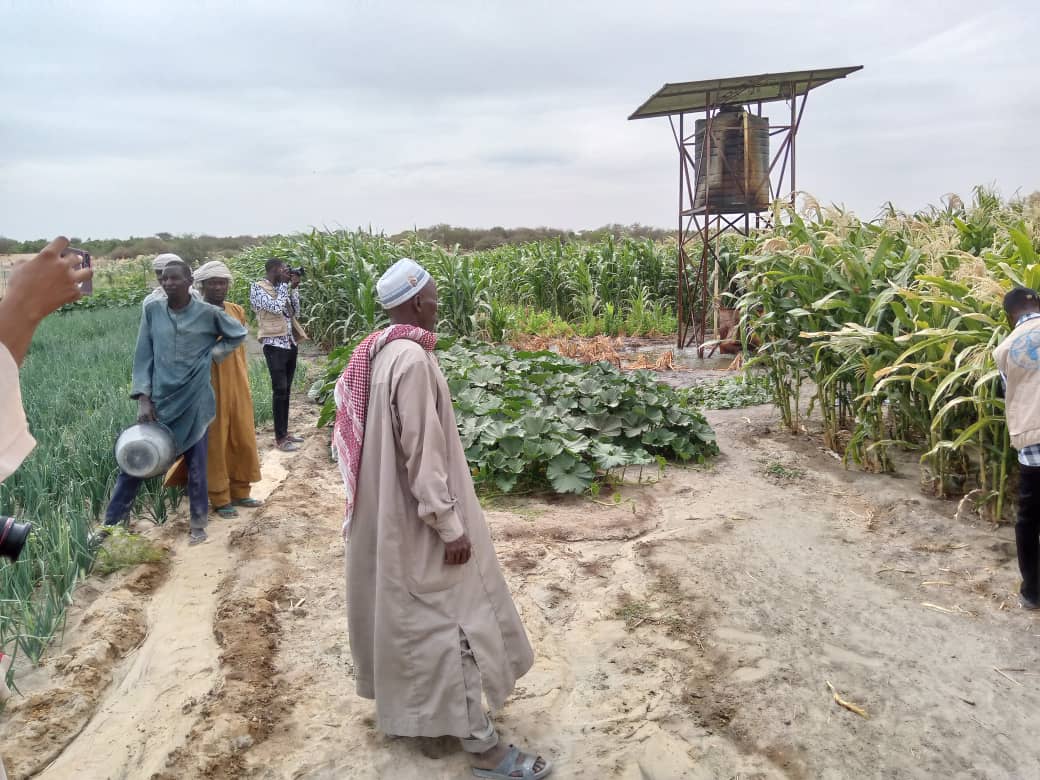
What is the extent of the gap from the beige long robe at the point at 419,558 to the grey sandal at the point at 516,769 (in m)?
0.17

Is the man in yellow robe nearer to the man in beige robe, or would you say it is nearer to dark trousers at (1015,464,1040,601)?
the man in beige robe

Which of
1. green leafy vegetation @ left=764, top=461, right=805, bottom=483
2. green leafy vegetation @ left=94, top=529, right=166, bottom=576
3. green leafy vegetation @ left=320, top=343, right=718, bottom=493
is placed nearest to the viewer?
green leafy vegetation @ left=94, top=529, right=166, bottom=576

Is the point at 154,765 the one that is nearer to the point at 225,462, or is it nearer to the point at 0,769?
the point at 0,769

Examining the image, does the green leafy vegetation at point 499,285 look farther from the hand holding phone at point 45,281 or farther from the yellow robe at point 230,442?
the hand holding phone at point 45,281

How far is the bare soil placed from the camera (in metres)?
2.59

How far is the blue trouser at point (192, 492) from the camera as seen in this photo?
4.31 meters

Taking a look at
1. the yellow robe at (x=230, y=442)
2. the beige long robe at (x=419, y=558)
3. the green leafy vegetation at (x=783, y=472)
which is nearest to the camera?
the beige long robe at (x=419, y=558)

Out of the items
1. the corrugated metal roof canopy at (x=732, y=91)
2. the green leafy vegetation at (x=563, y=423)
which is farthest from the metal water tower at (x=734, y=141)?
the green leafy vegetation at (x=563, y=423)

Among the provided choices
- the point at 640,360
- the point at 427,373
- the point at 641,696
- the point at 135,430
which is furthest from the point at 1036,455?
the point at 640,360

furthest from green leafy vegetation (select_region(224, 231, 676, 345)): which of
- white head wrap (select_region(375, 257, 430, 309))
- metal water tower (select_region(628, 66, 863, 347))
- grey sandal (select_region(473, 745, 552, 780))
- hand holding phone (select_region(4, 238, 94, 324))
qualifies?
hand holding phone (select_region(4, 238, 94, 324))

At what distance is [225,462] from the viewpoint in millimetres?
4879

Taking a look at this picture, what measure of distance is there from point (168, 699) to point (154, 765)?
42 cm

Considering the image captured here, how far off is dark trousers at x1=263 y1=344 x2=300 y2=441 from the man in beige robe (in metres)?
4.02

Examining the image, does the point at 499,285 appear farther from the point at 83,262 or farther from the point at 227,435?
the point at 83,262
